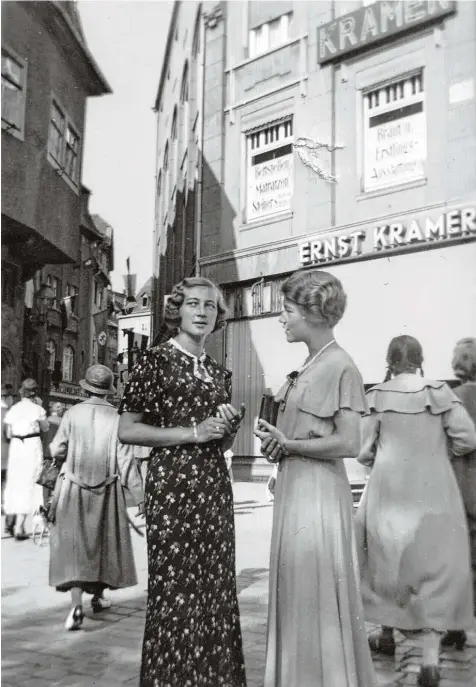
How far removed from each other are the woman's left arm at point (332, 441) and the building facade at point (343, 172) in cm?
122

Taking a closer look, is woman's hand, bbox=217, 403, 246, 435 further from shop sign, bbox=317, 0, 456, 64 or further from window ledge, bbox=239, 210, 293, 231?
shop sign, bbox=317, 0, 456, 64

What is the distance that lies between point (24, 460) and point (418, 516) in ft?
7.83

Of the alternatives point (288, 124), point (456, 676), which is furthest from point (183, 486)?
point (288, 124)

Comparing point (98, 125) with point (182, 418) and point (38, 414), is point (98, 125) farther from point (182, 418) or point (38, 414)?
point (182, 418)

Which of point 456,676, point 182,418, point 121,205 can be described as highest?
point 121,205

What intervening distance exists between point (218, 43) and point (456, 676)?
3.40 m

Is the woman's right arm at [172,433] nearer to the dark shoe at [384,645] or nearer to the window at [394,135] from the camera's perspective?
the dark shoe at [384,645]

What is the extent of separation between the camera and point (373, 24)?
350 centimetres

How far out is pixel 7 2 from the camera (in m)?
3.48

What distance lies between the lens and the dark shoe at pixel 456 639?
10.4 ft

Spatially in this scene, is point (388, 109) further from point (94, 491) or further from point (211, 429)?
point (94, 491)

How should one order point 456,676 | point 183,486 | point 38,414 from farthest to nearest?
point 38,414 < point 456,676 < point 183,486

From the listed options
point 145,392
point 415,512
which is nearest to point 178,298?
point 145,392

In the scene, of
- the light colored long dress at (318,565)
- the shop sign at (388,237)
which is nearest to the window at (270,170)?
the shop sign at (388,237)
